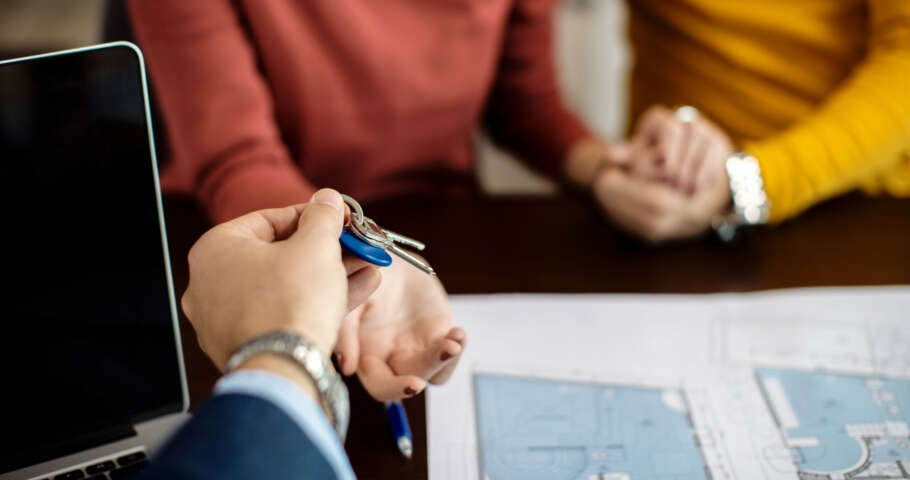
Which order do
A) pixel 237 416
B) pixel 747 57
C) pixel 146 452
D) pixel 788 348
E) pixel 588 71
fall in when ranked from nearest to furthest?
pixel 237 416 → pixel 146 452 → pixel 788 348 → pixel 747 57 → pixel 588 71

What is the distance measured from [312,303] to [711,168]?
51cm

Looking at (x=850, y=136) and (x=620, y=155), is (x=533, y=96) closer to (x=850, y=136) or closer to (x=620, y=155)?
(x=620, y=155)

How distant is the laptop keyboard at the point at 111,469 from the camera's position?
1.34ft

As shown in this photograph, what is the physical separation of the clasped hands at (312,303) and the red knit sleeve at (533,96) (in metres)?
0.48

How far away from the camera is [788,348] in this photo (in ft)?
1.83

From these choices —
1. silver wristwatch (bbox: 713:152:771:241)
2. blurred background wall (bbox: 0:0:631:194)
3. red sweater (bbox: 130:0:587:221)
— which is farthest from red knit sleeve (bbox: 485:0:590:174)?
blurred background wall (bbox: 0:0:631:194)

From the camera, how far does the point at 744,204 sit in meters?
0.72

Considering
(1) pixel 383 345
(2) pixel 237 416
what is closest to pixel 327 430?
(2) pixel 237 416

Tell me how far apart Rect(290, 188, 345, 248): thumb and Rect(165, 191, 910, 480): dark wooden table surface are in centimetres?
20

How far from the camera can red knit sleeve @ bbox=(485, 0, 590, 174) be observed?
879 mm

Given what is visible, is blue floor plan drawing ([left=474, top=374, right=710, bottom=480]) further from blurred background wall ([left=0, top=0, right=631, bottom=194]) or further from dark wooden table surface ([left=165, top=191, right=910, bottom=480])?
blurred background wall ([left=0, top=0, right=631, bottom=194])

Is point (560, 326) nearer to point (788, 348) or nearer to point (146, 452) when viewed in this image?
point (788, 348)

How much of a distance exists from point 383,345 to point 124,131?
0.20 metres

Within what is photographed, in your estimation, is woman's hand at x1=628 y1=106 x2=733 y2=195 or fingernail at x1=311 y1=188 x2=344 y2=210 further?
woman's hand at x1=628 y1=106 x2=733 y2=195
